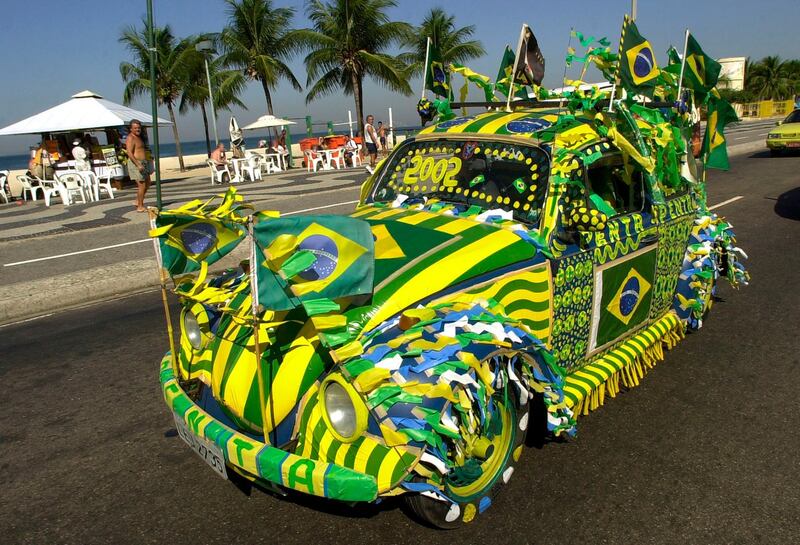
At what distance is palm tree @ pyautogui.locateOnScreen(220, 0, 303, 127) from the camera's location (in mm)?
28438

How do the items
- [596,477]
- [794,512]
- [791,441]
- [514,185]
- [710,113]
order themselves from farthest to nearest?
[710,113] → [514,185] → [791,441] → [596,477] → [794,512]

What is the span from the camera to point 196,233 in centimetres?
317

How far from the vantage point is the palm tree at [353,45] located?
27969 mm

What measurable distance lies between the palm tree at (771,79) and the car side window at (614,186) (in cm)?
7326

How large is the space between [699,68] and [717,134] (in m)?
0.69

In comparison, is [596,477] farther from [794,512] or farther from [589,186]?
[589,186]

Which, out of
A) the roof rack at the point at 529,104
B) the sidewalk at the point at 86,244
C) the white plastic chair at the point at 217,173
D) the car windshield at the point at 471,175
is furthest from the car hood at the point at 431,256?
the white plastic chair at the point at 217,173

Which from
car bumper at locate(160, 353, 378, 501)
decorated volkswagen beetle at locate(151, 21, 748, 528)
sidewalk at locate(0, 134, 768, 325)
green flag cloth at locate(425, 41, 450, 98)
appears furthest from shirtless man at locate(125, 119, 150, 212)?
car bumper at locate(160, 353, 378, 501)

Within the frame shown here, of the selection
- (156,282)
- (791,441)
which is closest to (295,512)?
(791,441)

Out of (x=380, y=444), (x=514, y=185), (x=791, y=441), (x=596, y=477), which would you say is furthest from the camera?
(x=514, y=185)

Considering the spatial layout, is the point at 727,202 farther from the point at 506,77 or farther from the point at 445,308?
the point at 445,308

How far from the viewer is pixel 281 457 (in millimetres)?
2529

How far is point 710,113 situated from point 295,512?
4500 mm

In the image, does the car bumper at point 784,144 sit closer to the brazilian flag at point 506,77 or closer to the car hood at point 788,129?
the car hood at point 788,129
